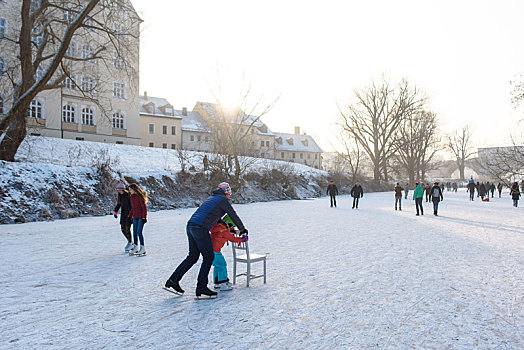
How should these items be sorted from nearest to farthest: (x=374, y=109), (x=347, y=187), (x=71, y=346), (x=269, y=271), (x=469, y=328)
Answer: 1. (x=71, y=346)
2. (x=469, y=328)
3. (x=269, y=271)
4. (x=347, y=187)
5. (x=374, y=109)

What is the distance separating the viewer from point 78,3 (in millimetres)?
20766

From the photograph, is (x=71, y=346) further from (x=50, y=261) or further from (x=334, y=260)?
(x=334, y=260)

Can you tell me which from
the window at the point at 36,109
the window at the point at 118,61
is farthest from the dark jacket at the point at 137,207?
the window at the point at 36,109

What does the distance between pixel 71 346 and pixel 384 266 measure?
6036 mm

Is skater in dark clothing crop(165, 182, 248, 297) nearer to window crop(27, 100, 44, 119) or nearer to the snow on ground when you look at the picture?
the snow on ground

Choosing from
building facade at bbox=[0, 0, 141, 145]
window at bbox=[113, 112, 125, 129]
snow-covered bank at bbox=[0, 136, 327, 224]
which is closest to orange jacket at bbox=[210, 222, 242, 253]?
snow-covered bank at bbox=[0, 136, 327, 224]

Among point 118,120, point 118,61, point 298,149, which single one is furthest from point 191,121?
point 118,61

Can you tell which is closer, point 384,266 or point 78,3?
point 384,266

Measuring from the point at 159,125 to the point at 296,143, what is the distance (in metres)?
41.9

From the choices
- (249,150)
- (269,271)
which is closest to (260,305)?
(269,271)

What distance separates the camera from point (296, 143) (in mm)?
95875

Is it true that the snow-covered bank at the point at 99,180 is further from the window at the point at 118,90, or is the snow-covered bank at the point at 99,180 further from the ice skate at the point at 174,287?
the ice skate at the point at 174,287

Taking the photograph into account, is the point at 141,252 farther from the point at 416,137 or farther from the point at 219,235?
the point at 416,137

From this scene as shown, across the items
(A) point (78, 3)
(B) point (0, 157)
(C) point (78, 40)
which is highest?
(C) point (78, 40)
